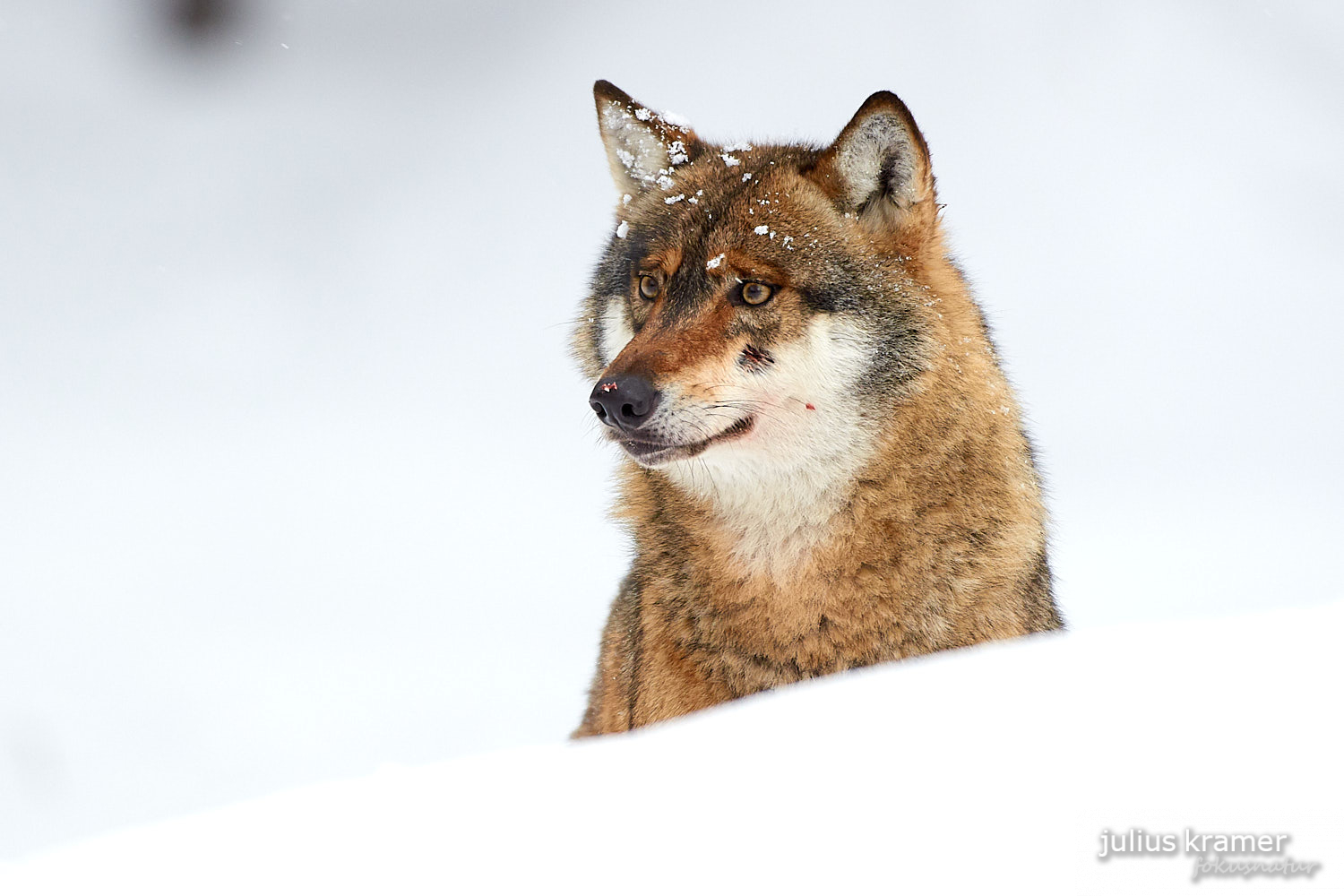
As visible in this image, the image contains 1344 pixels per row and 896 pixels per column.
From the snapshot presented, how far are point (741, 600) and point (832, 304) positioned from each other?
776 millimetres

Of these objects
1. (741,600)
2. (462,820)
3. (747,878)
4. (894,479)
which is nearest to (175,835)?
(462,820)

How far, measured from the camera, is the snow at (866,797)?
40.2 inches

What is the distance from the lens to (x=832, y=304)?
109 inches

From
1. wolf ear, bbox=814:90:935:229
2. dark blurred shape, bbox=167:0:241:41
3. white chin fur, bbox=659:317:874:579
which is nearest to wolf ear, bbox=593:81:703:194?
wolf ear, bbox=814:90:935:229

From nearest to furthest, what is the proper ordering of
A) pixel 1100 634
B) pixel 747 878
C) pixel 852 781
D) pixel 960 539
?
pixel 747 878 → pixel 852 781 → pixel 1100 634 → pixel 960 539

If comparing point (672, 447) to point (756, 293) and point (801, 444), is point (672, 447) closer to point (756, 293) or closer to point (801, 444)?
point (801, 444)

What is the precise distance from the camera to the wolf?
103 inches

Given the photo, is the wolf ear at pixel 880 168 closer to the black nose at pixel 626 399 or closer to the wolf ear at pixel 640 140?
the wolf ear at pixel 640 140

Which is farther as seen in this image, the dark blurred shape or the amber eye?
the dark blurred shape

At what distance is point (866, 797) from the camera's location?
1120 millimetres

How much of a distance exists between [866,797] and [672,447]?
1.58 metres

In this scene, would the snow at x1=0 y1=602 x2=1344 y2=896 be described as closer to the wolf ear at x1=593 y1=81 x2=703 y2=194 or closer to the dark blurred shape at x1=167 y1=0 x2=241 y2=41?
the wolf ear at x1=593 y1=81 x2=703 y2=194

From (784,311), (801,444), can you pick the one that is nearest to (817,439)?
(801,444)

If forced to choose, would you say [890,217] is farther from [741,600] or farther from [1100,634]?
[1100,634]
